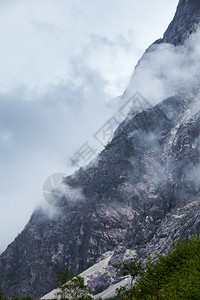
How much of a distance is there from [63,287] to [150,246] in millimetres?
94143

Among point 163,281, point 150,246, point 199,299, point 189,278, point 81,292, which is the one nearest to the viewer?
point 199,299

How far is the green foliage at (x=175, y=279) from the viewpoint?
202ft

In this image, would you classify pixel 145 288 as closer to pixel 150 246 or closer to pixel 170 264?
pixel 170 264

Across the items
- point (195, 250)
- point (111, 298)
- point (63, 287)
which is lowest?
point (111, 298)

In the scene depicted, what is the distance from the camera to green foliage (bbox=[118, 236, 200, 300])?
6159 cm

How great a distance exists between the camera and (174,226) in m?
190

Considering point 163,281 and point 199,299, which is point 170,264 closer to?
point 163,281

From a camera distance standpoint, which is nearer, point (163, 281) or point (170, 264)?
point (163, 281)

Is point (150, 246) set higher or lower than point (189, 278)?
lower

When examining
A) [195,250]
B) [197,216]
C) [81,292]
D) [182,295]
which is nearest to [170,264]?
[195,250]

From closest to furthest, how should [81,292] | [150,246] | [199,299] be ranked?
[199,299] → [81,292] → [150,246]

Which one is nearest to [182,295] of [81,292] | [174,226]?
[81,292]

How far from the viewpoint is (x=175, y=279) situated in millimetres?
71062

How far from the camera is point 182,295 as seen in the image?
197ft
